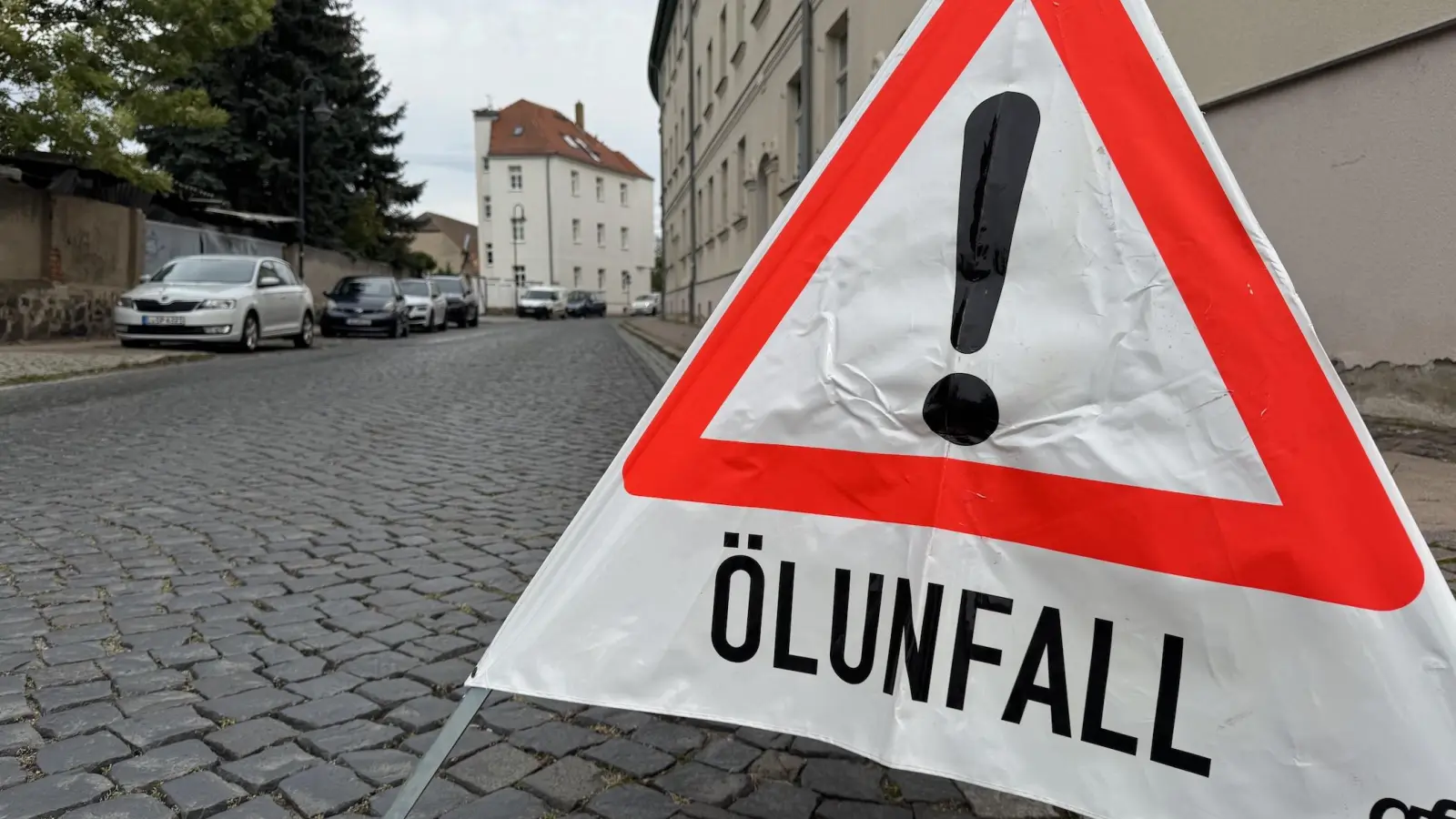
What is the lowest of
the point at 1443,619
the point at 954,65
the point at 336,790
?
the point at 336,790

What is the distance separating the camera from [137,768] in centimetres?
248

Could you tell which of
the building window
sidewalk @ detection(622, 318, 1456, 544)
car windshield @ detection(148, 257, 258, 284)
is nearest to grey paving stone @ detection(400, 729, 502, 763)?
sidewalk @ detection(622, 318, 1456, 544)

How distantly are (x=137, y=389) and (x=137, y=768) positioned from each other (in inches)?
397

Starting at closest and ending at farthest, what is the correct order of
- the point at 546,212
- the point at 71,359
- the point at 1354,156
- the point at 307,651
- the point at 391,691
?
the point at 391,691, the point at 307,651, the point at 1354,156, the point at 71,359, the point at 546,212

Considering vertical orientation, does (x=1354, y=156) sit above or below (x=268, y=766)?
above

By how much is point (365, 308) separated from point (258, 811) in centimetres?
2409

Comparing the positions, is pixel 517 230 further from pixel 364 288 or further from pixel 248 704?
pixel 248 704

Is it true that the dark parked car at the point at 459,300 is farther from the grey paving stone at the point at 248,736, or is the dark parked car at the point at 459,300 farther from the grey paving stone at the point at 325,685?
the grey paving stone at the point at 248,736

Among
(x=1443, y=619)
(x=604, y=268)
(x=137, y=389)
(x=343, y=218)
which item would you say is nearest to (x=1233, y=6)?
(x=1443, y=619)

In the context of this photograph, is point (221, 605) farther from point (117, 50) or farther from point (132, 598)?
point (117, 50)

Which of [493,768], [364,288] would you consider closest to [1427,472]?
[493,768]

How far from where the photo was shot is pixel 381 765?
8.34ft

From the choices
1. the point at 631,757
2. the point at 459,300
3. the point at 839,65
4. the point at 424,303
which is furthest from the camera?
the point at 459,300

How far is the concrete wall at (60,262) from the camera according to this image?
1583cm
